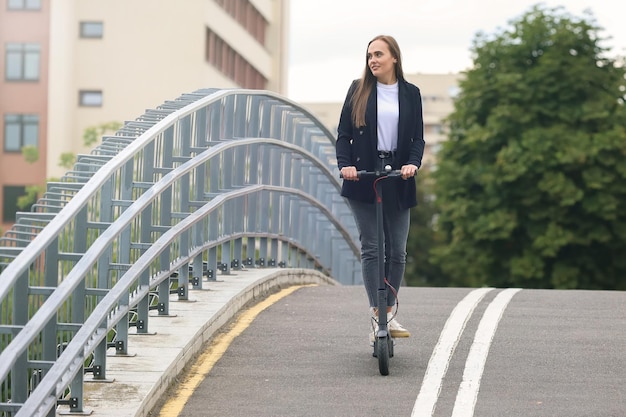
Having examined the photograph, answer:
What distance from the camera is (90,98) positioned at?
62.3 m

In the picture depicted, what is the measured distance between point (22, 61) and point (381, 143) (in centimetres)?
5470

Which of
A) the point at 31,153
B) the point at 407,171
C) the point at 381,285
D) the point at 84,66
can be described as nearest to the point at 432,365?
the point at 381,285

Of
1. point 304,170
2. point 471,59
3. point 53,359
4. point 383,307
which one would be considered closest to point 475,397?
point 383,307

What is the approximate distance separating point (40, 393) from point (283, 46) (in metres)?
70.5

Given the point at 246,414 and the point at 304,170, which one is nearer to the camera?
the point at 246,414

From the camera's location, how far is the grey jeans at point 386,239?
9.38 meters

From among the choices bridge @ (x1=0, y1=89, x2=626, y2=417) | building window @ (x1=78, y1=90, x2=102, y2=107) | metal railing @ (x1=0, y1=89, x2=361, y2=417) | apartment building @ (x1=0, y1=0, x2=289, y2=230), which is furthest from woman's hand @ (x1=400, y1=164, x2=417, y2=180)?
building window @ (x1=78, y1=90, x2=102, y2=107)

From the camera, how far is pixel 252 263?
47.1 feet

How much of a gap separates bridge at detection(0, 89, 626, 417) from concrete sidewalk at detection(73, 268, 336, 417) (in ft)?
0.06

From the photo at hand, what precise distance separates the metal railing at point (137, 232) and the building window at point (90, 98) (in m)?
45.4

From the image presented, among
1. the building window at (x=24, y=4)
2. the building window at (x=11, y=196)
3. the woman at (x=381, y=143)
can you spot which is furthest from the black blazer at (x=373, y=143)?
the building window at (x=11, y=196)

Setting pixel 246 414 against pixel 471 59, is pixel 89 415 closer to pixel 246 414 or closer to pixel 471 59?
pixel 246 414

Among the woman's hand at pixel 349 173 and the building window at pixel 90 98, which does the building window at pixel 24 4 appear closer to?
the building window at pixel 90 98

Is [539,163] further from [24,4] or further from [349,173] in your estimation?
[349,173]
